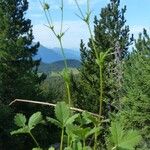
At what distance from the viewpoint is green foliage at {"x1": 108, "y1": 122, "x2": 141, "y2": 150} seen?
53.0 inches

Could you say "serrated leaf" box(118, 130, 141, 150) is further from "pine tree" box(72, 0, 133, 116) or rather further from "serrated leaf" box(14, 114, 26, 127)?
"pine tree" box(72, 0, 133, 116)

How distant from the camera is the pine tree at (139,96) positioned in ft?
94.2

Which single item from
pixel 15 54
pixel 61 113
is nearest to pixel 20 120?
pixel 61 113

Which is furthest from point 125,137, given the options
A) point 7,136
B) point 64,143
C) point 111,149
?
point 7,136

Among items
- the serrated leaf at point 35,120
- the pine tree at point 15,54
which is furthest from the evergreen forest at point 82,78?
the serrated leaf at point 35,120

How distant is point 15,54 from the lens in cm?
4488

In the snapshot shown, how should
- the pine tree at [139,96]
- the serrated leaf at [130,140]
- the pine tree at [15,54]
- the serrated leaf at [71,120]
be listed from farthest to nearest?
the pine tree at [15,54], the pine tree at [139,96], the serrated leaf at [71,120], the serrated leaf at [130,140]

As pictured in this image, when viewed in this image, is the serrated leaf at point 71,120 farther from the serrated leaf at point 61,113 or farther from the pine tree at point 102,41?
the pine tree at point 102,41

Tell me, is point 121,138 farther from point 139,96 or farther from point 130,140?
point 139,96

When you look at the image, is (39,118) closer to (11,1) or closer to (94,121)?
(94,121)

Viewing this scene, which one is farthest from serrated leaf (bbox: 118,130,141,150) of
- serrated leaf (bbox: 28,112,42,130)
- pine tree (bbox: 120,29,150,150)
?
pine tree (bbox: 120,29,150,150)

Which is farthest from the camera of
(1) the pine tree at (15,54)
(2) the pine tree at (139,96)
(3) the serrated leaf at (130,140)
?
(1) the pine tree at (15,54)

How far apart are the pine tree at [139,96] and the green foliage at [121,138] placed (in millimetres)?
26716

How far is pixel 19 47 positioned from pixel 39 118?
1722 inches
